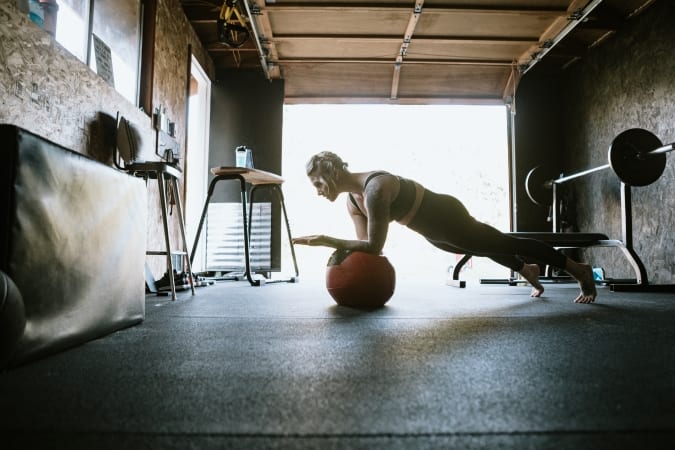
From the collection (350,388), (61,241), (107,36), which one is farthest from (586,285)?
(107,36)

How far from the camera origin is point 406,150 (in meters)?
6.26

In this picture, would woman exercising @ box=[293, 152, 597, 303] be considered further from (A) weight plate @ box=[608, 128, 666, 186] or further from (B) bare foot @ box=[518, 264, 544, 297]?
(A) weight plate @ box=[608, 128, 666, 186]

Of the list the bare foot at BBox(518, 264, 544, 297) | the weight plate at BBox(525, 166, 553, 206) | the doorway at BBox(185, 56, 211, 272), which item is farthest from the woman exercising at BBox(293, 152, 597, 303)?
the doorway at BBox(185, 56, 211, 272)

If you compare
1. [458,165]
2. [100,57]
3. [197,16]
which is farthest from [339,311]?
[458,165]

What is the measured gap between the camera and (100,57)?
3.15 meters

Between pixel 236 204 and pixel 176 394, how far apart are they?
480 cm

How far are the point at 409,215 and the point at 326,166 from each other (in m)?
0.56

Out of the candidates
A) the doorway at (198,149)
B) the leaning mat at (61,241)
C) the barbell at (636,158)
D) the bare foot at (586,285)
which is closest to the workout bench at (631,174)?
the barbell at (636,158)

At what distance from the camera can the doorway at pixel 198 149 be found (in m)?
5.43

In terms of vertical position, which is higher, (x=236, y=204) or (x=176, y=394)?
(x=236, y=204)

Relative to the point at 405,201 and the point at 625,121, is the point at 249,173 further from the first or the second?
the point at 625,121

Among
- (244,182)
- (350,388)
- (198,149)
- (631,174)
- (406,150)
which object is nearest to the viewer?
(350,388)

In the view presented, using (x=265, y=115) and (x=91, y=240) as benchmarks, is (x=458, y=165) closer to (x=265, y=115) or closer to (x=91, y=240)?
(x=265, y=115)

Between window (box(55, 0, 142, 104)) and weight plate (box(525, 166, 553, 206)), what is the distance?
461cm
